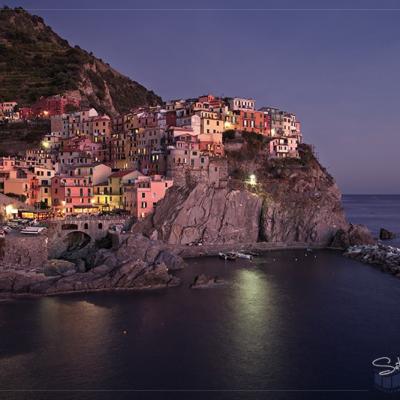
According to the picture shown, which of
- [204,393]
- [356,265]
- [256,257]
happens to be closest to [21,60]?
[256,257]

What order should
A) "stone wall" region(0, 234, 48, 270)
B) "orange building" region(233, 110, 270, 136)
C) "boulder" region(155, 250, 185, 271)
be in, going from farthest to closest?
"orange building" region(233, 110, 270, 136)
"boulder" region(155, 250, 185, 271)
"stone wall" region(0, 234, 48, 270)

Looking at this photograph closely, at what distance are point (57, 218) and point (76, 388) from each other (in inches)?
975

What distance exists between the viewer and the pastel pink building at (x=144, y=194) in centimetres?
4462

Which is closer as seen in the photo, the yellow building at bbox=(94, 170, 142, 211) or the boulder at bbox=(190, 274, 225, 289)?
the boulder at bbox=(190, 274, 225, 289)

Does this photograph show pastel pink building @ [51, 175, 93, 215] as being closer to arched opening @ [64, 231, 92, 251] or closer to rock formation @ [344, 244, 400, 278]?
arched opening @ [64, 231, 92, 251]

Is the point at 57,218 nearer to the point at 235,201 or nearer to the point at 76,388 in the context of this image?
the point at 235,201

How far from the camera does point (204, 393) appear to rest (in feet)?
56.4

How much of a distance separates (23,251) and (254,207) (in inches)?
941

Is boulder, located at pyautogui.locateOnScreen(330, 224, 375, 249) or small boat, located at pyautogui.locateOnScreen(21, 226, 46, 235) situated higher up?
small boat, located at pyautogui.locateOnScreen(21, 226, 46, 235)

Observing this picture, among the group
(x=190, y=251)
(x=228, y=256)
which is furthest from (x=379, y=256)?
(x=190, y=251)

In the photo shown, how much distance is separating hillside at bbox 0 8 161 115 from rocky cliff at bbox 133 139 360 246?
32.6 meters

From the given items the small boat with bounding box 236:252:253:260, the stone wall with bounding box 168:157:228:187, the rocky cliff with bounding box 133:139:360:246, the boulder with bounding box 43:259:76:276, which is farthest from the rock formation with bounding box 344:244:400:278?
the boulder with bounding box 43:259:76:276

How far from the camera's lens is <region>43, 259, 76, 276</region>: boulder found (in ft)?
107

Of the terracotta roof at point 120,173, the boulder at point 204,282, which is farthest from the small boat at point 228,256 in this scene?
the terracotta roof at point 120,173
